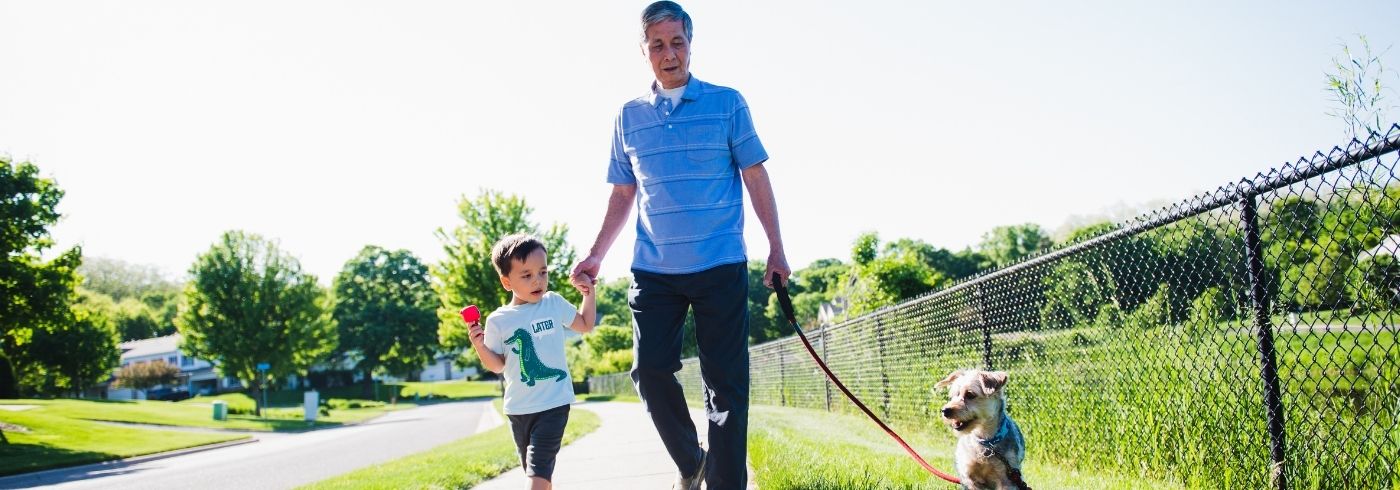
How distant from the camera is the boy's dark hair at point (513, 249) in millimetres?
3738

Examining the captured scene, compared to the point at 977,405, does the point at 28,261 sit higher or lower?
higher

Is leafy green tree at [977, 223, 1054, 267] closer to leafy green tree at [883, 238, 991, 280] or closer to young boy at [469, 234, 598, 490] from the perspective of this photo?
leafy green tree at [883, 238, 991, 280]

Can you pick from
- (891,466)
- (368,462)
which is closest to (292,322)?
(368,462)

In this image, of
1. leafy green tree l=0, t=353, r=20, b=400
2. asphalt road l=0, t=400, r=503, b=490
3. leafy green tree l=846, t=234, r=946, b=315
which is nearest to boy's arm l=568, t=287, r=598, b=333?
asphalt road l=0, t=400, r=503, b=490

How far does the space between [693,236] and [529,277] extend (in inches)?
34.8

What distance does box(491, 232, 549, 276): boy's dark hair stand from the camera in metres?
3.74

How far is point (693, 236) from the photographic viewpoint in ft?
Result: 11.1

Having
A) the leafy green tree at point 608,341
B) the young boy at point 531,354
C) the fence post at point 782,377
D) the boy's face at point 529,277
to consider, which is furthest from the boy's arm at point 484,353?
the leafy green tree at point 608,341

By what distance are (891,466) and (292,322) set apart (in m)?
44.7

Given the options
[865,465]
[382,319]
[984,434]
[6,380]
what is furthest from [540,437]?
[382,319]

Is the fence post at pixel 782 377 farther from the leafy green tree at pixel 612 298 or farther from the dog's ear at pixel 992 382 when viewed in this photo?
the leafy green tree at pixel 612 298

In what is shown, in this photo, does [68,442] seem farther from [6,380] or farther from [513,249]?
[513,249]

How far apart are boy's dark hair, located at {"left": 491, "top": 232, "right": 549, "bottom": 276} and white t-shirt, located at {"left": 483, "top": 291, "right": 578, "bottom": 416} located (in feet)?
0.71

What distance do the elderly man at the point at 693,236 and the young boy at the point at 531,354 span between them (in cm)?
34
